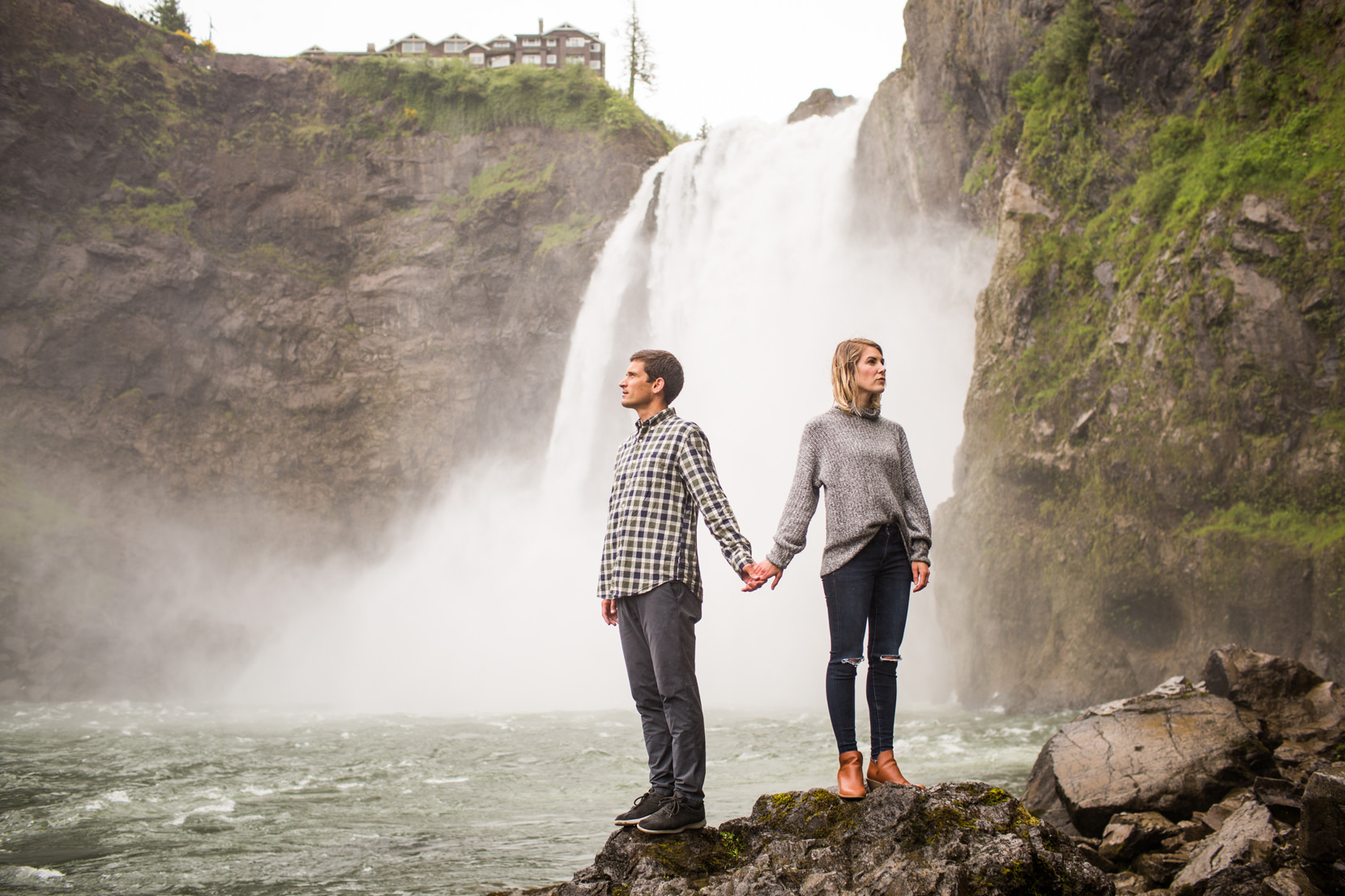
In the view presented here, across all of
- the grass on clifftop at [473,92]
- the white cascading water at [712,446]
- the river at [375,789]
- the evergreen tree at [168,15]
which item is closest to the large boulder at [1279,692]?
the river at [375,789]

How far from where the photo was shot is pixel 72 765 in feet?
40.9

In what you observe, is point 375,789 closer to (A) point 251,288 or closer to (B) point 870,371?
(B) point 870,371

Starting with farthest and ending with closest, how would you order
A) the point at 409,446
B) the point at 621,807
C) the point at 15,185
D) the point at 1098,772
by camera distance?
the point at 409,446, the point at 15,185, the point at 621,807, the point at 1098,772

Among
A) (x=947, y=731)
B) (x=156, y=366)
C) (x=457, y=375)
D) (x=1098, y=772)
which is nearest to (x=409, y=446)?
(x=457, y=375)

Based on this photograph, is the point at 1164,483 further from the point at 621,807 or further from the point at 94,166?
the point at 94,166

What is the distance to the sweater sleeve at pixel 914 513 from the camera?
162 inches

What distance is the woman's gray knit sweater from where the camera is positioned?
399 centimetres

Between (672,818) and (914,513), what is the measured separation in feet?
5.51

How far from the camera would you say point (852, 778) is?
388 cm

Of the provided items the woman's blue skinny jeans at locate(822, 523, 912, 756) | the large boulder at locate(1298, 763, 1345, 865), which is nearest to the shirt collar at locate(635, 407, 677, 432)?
the woman's blue skinny jeans at locate(822, 523, 912, 756)

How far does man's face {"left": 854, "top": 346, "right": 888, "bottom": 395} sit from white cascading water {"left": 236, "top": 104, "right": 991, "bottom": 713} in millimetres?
12669

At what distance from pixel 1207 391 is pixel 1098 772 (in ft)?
21.9

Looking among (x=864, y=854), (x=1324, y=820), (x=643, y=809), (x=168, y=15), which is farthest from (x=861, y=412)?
(x=168, y=15)

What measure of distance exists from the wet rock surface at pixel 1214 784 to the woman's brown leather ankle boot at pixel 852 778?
2.34m
